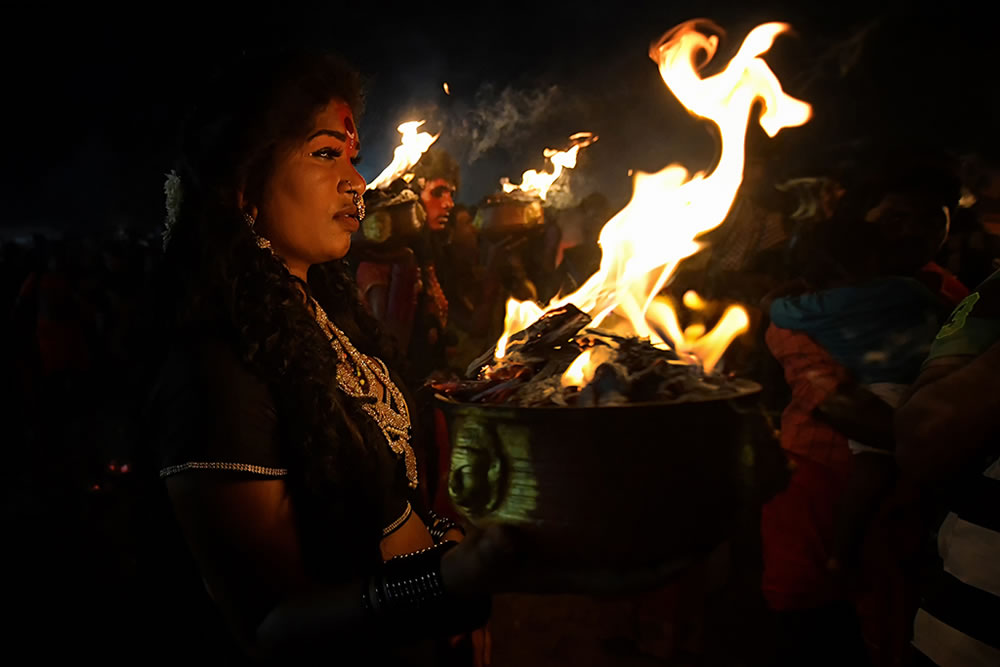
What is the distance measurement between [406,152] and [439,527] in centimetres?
387

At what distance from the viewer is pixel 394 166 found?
5.09m

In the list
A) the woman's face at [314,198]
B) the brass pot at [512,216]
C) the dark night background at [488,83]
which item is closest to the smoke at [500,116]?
the dark night background at [488,83]

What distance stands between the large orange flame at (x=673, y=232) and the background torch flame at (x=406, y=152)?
3.05 metres

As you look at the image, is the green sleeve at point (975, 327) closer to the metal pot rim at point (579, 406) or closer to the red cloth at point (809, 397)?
the metal pot rim at point (579, 406)

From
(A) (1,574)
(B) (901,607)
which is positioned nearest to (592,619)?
(B) (901,607)

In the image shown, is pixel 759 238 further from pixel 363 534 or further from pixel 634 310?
pixel 363 534

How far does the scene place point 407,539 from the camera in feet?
5.61

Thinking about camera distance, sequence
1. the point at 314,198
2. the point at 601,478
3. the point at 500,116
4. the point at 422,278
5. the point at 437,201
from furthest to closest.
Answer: the point at 500,116
the point at 437,201
the point at 422,278
the point at 314,198
the point at 601,478

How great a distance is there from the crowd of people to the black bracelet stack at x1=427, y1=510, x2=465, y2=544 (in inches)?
0.8

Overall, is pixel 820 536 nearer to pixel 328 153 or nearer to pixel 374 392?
pixel 374 392

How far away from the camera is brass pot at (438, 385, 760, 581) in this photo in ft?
3.37

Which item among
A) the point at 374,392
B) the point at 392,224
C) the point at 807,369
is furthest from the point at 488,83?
the point at 374,392

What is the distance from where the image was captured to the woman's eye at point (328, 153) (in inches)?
64.6

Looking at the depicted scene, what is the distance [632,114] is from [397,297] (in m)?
9.32
